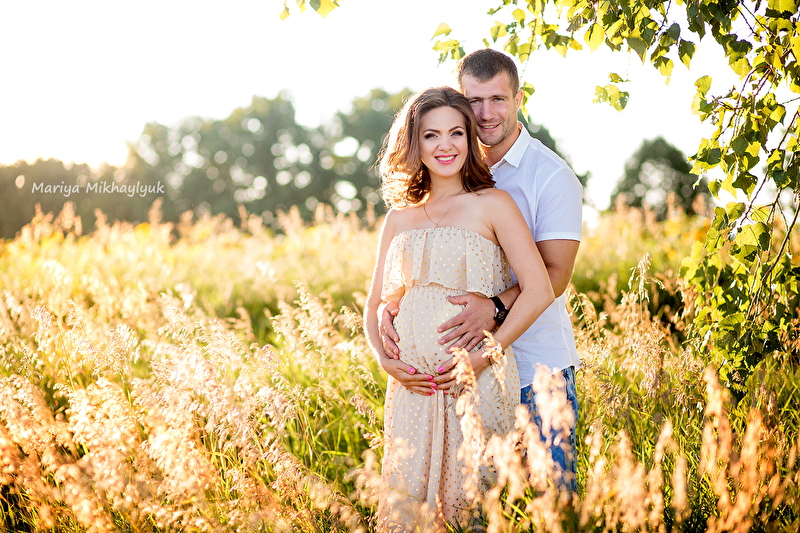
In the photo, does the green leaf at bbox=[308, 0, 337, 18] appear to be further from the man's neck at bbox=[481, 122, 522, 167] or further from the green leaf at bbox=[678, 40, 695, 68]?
the green leaf at bbox=[678, 40, 695, 68]

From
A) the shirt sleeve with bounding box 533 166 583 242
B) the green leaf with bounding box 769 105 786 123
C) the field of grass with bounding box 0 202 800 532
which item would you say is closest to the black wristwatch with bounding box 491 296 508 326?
the shirt sleeve with bounding box 533 166 583 242

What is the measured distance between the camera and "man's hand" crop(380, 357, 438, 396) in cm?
217

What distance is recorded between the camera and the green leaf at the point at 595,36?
88.9 inches

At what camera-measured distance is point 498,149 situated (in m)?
2.57

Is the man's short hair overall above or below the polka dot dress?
above

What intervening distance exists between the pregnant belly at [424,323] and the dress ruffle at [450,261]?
0.16 ft

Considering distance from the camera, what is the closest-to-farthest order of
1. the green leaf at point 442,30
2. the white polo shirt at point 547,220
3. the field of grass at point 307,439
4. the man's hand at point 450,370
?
the field of grass at point 307,439 → the man's hand at point 450,370 → the white polo shirt at point 547,220 → the green leaf at point 442,30

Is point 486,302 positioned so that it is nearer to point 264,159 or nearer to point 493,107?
point 493,107

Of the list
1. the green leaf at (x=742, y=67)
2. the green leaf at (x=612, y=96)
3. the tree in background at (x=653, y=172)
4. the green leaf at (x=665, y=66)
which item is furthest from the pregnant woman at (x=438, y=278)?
the tree in background at (x=653, y=172)

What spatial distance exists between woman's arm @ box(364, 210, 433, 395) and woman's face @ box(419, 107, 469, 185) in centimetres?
32

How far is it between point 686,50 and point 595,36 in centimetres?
35

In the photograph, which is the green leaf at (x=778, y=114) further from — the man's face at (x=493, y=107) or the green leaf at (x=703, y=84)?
the man's face at (x=493, y=107)

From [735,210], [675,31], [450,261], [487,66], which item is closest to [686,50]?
[675,31]

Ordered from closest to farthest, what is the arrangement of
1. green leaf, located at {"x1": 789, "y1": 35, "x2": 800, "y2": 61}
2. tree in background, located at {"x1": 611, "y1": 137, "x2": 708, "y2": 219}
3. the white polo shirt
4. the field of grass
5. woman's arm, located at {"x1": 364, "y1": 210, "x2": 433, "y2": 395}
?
1. the field of grass
2. green leaf, located at {"x1": 789, "y1": 35, "x2": 800, "y2": 61}
3. woman's arm, located at {"x1": 364, "y1": 210, "x2": 433, "y2": 395}
4. the white polo shirt
5. tree in background, located at {"x1": 611, "y1": 137, "x2": 708, "y2": 219}
